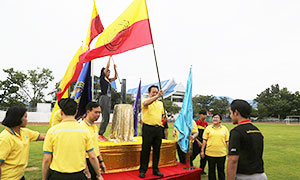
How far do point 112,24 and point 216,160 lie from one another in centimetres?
406

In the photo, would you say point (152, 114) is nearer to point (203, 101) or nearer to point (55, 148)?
point (55, 148)

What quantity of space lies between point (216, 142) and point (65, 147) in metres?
3.56

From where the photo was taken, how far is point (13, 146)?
2.56 m

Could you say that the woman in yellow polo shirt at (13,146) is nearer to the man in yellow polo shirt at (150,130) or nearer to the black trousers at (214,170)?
the man in yellow polo shirt at (150,130)

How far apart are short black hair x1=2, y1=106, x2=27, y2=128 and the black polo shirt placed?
8.84 ft

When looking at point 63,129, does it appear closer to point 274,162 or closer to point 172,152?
point 172,152

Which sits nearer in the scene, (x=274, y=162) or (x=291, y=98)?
(x=274, y=162)

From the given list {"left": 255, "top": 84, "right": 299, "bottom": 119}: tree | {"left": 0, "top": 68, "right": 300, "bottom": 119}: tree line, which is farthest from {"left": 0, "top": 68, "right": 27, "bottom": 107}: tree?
{"left": 255, "top": 84, "right": 299, "bottom": 119}: tree

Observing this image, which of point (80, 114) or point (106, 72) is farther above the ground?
point (106, 72)

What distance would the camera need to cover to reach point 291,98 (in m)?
52.9

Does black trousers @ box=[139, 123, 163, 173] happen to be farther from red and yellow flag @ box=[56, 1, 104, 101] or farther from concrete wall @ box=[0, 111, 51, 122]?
concrete wall @ box=[0, 111, 51, 122]

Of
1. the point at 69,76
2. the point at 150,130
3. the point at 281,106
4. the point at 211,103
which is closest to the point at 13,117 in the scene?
the point at 150,130

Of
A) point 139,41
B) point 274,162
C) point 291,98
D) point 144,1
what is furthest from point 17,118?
point 291,98

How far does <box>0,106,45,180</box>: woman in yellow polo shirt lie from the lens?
8.13 feet
